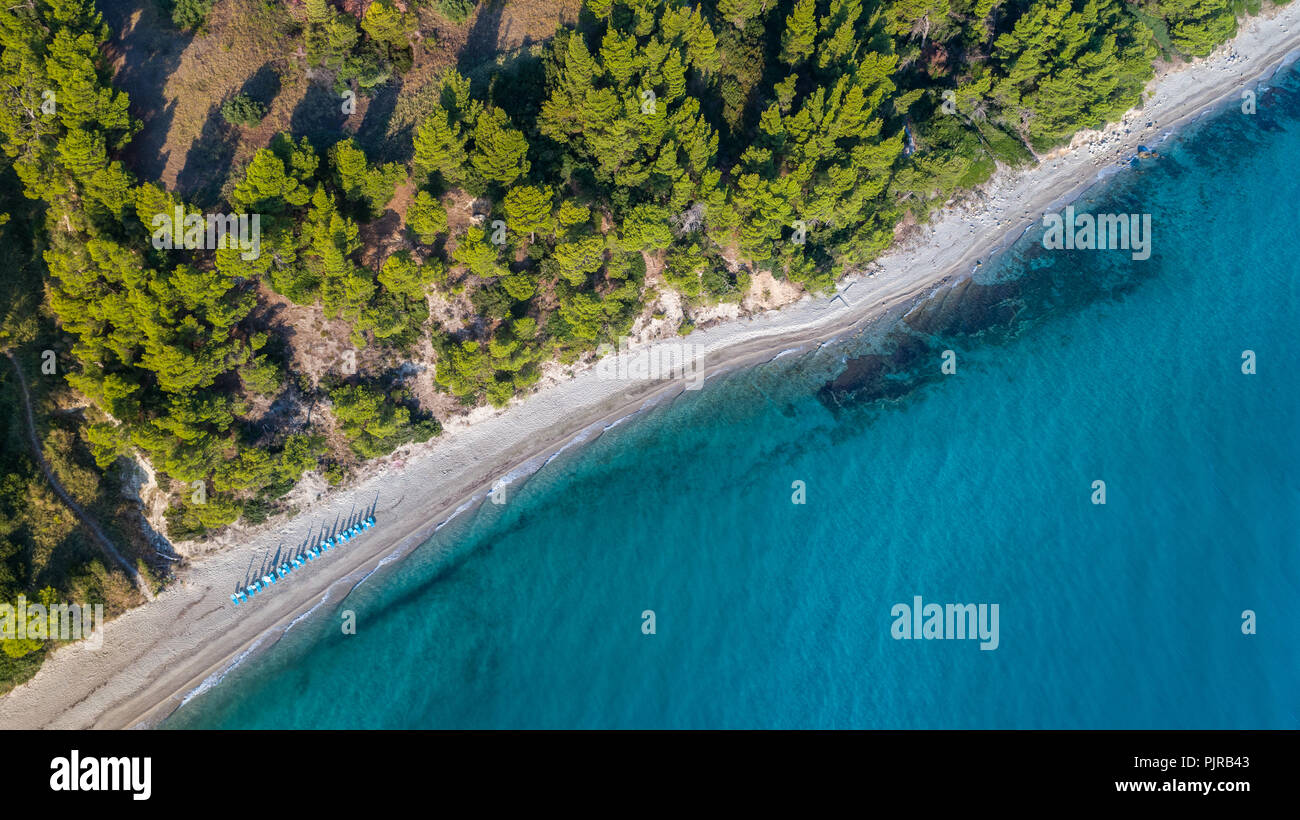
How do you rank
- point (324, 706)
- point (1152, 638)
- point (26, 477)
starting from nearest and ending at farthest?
point (26, 477) → point (324, 706) → point (1152, 638)

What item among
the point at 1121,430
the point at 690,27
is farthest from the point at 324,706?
the point at 1121,430

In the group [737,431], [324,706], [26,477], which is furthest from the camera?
[737,431]

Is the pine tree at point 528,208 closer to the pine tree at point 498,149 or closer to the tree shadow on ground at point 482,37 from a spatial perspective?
the pine tree at point 498,149

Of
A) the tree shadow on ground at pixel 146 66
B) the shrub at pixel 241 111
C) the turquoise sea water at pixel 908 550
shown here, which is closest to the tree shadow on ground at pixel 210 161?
the shrub at pixel 241 111

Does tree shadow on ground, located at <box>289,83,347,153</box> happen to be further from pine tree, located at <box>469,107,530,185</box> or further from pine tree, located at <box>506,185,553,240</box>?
pine tree, located at <box>506,185,553,240</box>

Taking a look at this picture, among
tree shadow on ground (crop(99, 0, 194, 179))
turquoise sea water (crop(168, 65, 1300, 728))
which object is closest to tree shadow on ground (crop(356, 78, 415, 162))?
tree shadow on ground (crop(99, 0, 194, 179))

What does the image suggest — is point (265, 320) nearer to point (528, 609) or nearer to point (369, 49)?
point (369, 49)
